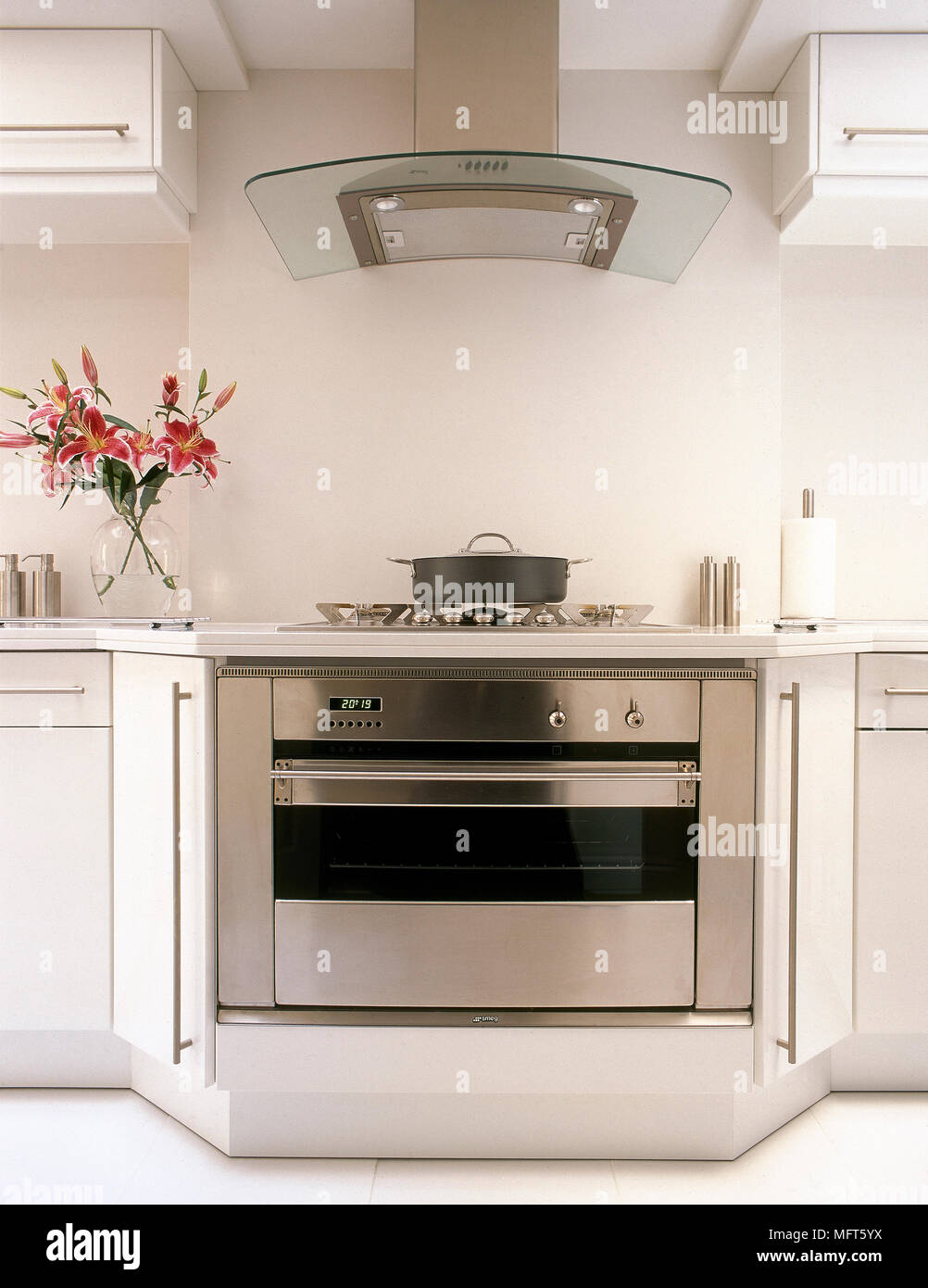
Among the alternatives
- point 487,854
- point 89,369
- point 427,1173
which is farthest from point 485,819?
point 89,369

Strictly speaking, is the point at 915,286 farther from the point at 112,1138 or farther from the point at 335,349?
the point at 112,1138

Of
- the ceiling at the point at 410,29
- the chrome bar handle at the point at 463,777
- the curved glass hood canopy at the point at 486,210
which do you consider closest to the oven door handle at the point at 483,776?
the chrome bar handle at the point at 463,777

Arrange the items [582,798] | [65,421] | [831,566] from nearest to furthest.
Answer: [582,798], [65,421], [831,566]

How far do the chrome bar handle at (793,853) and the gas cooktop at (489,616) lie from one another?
249 mm

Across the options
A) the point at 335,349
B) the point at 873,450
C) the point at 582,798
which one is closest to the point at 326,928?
the point at 582,798

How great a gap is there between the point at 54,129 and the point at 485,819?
63.1 inches

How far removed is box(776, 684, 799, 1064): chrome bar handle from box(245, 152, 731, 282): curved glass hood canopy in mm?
964

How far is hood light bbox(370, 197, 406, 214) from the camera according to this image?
1430 millimetres

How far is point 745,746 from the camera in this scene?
1.21 metres

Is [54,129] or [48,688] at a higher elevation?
[54,129]

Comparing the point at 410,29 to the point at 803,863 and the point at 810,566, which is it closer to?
the point at 810,566

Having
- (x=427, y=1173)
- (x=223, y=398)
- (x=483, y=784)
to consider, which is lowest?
(x=427, y=1173)

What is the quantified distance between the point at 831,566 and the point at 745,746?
28.5 inches

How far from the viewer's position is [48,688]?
1.33m
